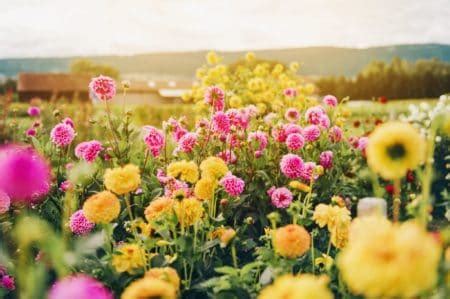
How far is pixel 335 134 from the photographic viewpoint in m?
3.60

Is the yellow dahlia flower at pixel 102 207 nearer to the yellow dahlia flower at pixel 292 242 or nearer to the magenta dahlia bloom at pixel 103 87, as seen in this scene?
the yellow dahlia flower at pixel 292 242

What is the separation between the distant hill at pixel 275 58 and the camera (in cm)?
4641

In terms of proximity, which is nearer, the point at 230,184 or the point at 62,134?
the point at 230,184

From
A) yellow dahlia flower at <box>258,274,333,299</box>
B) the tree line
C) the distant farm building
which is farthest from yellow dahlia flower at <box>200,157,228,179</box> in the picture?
the distant farm building

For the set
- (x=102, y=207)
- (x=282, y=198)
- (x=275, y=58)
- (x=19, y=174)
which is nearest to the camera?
(x=19, y=174)

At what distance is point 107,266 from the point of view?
1.81 meters

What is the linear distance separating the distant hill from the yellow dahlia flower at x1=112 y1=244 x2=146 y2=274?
37.6 metres

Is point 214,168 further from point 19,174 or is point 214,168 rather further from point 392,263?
point 392,263

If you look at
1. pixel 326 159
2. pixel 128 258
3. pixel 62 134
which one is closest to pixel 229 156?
pixel 326 159

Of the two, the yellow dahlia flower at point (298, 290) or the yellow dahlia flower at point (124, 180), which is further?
the yellow dahlia flower at point (124, 180)

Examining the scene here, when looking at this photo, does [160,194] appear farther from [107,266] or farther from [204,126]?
[107,266]

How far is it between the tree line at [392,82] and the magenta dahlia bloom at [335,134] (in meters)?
28.8

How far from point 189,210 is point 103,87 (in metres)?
1.14

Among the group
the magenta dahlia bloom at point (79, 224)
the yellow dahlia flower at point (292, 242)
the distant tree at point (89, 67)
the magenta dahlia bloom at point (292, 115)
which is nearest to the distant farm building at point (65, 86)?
the distant tree at point (89, 67)
